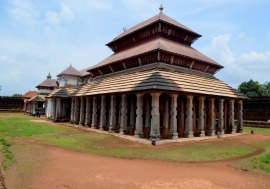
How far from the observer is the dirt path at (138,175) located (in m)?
6.96

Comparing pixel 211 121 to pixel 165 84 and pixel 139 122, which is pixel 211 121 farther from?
pixel 139 122

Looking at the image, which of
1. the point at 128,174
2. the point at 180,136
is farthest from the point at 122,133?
the point at 128,174

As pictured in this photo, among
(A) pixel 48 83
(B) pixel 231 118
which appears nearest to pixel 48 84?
(A) pixel 48 83

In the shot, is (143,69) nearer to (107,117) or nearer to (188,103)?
(188,103)

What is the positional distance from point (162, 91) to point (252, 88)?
57601 mm

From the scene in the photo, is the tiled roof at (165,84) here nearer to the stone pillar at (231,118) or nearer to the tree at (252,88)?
the stone pillar at (231,118)

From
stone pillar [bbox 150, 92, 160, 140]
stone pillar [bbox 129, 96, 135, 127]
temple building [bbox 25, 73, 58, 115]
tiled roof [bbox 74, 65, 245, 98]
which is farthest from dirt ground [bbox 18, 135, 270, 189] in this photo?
temple building [bbox 25, 73, 58, 115]

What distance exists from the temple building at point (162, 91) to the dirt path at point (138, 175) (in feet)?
20.5

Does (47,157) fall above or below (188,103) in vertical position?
below

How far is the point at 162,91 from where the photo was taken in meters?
16.2

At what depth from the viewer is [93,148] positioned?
13.2 meters

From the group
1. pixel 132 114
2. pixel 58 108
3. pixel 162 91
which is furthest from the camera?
pixel 58 108

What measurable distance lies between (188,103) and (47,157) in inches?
477

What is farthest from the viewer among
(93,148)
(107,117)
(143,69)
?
(107,117)
